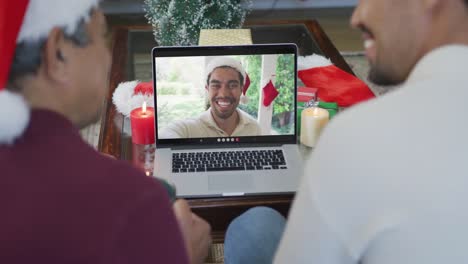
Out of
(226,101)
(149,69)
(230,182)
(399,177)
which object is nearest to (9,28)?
(399,177)

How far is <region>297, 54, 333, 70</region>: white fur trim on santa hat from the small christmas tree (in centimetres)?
25

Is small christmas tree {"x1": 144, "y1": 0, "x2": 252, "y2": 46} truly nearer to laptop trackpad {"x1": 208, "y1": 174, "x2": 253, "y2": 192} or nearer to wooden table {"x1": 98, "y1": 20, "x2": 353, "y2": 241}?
wooden table {"x1": 98, "y1": 20, "x2": 353, "y2": 241}

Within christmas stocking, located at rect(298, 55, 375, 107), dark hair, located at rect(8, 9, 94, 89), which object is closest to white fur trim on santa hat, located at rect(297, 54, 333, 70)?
christmas stocking, located at rect(298, 55, 375, 107)

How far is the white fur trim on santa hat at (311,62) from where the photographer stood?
1.85 metres

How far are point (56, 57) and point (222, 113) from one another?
2.49 feet

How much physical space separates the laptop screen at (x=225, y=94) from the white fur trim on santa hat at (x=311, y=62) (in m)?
0.40

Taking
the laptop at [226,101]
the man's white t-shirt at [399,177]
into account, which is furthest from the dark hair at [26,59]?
the laptop at [226,101]

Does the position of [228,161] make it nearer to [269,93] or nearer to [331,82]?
[269,93]

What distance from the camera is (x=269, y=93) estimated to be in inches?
57.2

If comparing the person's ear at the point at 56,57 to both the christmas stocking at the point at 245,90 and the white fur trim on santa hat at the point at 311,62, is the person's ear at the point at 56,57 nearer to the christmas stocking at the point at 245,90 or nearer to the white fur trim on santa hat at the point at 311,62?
the christmas stocking at the point at 245,90

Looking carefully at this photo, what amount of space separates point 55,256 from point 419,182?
41cm

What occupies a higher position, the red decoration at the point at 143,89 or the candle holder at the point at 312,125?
the candle holder at the point at 312,125

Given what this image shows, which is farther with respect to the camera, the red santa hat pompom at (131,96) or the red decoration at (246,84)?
the red santa hat pompom at (131,96)

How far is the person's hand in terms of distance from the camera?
105cm
